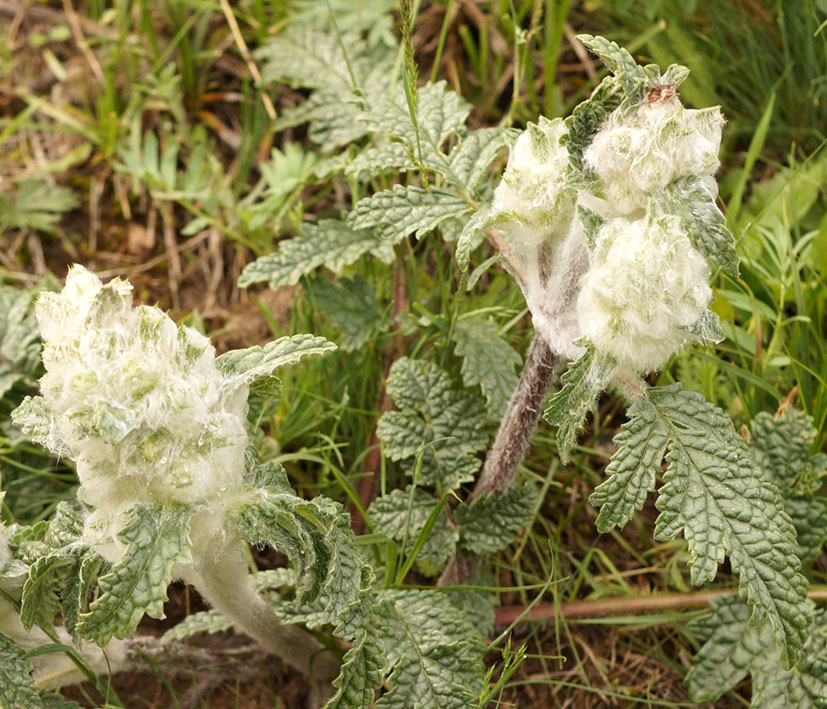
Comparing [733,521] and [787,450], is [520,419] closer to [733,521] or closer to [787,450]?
[733,521]

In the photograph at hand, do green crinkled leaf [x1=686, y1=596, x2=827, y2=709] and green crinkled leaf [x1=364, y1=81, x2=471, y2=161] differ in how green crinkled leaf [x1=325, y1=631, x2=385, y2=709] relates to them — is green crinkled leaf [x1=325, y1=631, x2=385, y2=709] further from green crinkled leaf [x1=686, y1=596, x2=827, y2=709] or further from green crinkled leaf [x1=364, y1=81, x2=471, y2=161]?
green crinkled leaf [x1=364, y1=81, x2=471, y2=161]

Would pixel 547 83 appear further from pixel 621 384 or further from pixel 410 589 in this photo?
pixel 410 589

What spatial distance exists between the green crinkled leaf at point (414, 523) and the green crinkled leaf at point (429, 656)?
156mm

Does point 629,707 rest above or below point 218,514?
below

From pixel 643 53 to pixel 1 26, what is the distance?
8.46ft

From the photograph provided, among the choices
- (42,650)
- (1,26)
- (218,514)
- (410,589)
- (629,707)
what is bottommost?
(629,707)

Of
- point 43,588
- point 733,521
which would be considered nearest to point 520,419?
point 733,521

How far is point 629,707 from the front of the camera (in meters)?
2.25

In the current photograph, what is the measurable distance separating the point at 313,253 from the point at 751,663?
1505 mm

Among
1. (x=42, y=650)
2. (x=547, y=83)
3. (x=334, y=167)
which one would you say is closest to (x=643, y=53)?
(x=547, y=83)

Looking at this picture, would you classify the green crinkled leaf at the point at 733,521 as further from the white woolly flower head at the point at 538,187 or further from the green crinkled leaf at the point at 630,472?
the white woolly flower head at the point at 538,187

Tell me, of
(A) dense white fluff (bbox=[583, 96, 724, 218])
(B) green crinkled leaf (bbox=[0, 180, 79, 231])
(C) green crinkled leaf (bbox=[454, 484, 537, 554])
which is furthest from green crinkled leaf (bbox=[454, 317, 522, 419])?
(B) green crinkled leaf (bbox=[0, 180, 79, 231])

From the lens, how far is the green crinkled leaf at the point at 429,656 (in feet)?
5.85

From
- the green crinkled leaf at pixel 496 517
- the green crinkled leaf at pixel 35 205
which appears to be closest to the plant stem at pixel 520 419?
the green crinkled leaf at pixel 496 517
